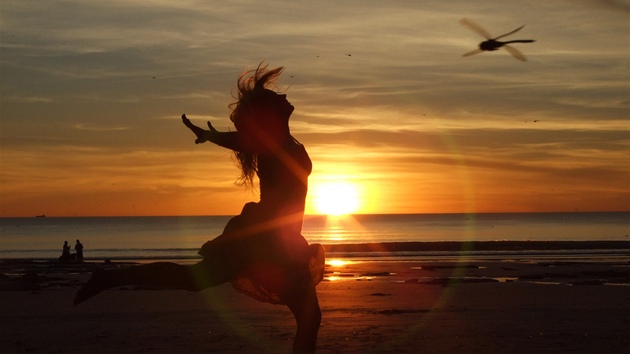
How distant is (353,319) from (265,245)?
9.21m

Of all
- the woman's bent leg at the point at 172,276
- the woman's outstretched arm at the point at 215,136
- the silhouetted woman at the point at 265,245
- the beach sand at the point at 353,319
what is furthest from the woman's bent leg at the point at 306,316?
the beach sand at the point at 353,319

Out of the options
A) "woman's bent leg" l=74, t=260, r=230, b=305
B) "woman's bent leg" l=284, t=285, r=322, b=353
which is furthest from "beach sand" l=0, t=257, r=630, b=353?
"woman's bent leg" l=74, t=260, r=230, b=305

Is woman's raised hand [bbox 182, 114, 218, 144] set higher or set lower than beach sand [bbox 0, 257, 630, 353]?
higher

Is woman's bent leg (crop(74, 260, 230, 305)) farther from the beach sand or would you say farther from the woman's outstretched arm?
the beach sand

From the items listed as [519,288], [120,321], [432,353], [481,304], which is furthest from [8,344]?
[519,288]

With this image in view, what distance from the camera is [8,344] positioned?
13219 millimetres

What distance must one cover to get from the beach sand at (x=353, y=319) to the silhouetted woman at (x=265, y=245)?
4.67 meters

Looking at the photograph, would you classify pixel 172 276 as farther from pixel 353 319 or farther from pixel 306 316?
pixel 353 319

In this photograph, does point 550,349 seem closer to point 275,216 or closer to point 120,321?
point 275,216

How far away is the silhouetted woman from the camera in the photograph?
24.0ft

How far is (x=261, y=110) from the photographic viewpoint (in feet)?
24.8

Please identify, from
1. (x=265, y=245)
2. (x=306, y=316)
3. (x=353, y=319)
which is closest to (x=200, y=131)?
(x=265, y=245)

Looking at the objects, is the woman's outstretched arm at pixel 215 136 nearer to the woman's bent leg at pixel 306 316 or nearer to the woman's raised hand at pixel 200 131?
the woman's raised hand at pixel 200 131

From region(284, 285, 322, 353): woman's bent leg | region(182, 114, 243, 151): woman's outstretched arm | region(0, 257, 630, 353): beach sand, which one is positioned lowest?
region(0, 257, 630, 353): beach sand
